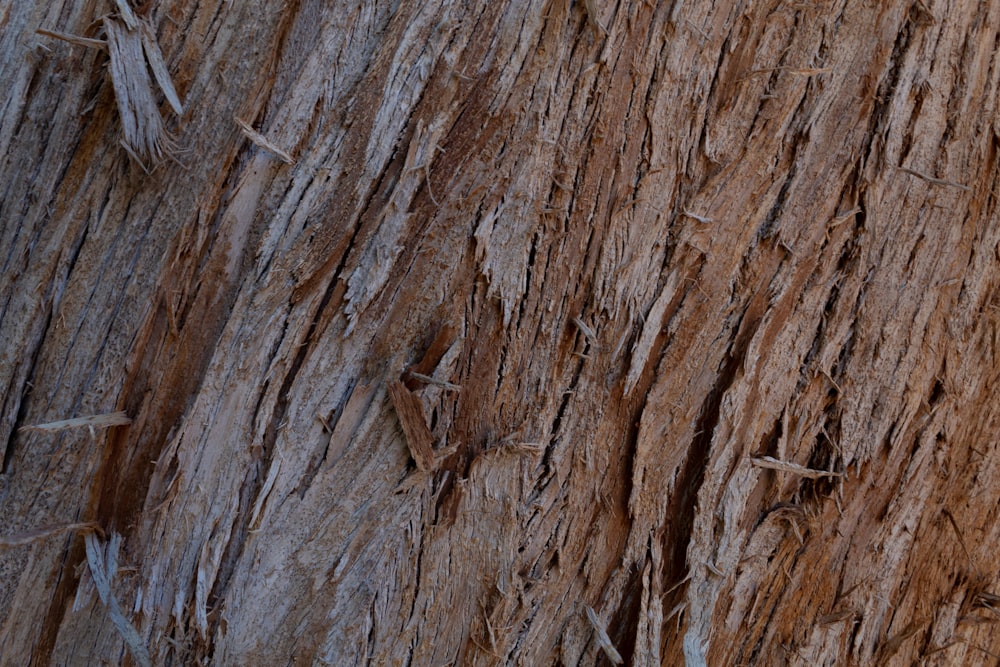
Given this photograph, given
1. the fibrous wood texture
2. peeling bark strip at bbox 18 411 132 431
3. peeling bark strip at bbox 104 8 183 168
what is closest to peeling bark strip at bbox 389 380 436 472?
the fibrous wood texture

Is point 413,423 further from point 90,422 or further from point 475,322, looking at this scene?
point 90,422

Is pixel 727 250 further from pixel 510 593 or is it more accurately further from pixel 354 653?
pixel 354 653

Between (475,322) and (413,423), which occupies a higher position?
(475,322)

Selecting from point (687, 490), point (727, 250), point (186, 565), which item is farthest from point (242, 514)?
point (727, 250)

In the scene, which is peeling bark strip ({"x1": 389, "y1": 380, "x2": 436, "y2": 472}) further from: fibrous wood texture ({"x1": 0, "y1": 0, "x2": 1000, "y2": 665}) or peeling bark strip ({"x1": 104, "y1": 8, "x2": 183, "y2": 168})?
peeling bark strip ({"x1": 104, "y1": 8, "x2": 183, "y2": 168})

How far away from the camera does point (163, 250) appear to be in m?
1.35

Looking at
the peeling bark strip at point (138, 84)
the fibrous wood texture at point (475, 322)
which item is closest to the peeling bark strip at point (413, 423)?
the fibrous wood texture at point (475, 322)

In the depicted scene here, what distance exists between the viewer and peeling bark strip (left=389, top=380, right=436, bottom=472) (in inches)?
50.9

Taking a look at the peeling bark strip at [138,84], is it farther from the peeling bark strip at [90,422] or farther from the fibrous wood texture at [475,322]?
the peeling bark strip at [90,422]

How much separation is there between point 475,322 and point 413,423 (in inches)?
8.7

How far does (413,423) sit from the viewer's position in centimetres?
130

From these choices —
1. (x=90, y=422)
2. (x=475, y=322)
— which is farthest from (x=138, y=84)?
(x=475, y=322)

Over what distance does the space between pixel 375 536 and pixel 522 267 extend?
0.57m

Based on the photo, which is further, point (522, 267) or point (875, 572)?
point (875, 572)
